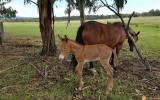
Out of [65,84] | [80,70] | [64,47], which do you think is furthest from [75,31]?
[64,47]

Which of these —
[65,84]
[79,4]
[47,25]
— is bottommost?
[65,84]

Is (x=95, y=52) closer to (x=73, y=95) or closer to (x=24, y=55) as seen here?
(x=73, y=95)

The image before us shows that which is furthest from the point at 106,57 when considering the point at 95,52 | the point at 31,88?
A: the point at 31,88

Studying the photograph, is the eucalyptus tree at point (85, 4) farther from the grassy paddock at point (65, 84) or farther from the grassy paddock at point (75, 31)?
the grassy paddock at point (75, 31)

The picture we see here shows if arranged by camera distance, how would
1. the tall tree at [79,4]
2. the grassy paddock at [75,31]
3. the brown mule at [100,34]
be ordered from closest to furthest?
the brown mule at [100,34] < the tall tree at [79,4] < the grassy paddock at [75,31]

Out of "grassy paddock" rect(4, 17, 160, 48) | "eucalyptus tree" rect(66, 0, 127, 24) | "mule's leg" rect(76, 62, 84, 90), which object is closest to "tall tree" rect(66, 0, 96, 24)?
"eucalyptus tree" rect(66, 0, 127, 24)

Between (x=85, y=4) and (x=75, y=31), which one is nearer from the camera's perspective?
(x=85, y=4)

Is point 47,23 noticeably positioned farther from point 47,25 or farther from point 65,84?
point 65,84

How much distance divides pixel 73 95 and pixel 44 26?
6.82 metres

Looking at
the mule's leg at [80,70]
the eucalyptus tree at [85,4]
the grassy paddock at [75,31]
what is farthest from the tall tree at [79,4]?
the grassy paddock at [75,31]

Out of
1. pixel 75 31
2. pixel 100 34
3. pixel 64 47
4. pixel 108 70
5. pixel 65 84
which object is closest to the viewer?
pixel 64 47

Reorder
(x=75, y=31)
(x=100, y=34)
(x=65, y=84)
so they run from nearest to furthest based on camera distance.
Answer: (x=65, y=84) → (x=100, y=34) → (x=75, y=31)

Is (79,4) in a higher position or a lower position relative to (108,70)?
higher

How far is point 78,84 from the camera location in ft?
31.8
